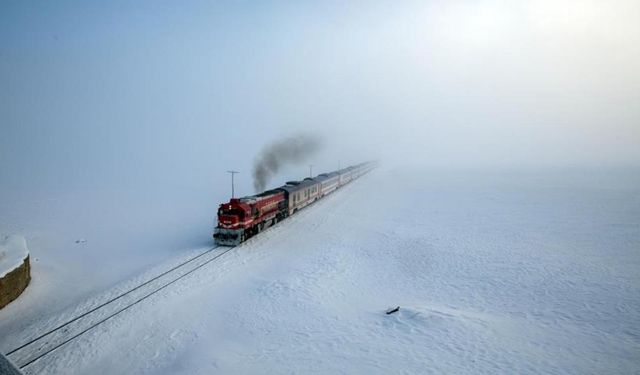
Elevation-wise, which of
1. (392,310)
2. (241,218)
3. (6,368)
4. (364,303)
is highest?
(6,368)

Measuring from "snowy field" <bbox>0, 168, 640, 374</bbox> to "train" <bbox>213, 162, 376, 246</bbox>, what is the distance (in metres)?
1.18

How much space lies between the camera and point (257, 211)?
81.9ft

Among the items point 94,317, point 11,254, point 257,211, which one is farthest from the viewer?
point 257,211

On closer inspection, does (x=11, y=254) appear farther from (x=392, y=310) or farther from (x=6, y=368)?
(x=392, y=310)

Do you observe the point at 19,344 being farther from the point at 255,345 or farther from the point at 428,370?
the point at 428,370

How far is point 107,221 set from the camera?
3547cm

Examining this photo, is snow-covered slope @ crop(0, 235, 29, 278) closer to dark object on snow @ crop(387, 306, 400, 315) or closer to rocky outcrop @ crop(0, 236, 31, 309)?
rocky outcrop @ crop(0, 236, 31, 309)

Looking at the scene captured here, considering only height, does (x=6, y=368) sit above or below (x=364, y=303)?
above

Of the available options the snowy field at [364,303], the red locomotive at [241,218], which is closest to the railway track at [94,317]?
the snowy field at [364,303]

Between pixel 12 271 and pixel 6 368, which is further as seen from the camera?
pixel 12 271

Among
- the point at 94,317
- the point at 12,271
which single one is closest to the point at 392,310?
the point at 94,317

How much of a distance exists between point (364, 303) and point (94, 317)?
12144 millimetres

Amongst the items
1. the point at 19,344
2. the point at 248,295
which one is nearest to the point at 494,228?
the point at 248,295

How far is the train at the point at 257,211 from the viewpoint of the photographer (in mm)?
22922
